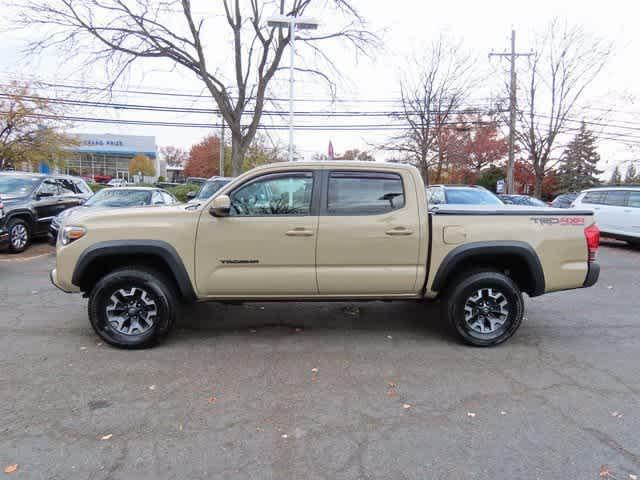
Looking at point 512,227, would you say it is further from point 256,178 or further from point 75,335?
point 75,335

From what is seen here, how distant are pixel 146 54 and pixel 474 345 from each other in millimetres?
19131

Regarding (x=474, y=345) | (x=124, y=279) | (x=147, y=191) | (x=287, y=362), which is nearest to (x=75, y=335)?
(x=124, y=279)

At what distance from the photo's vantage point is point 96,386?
3.26m

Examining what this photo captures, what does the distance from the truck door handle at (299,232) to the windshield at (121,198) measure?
22.8 ft

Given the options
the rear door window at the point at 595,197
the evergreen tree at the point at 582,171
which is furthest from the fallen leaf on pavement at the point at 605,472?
the evergreen tree at the point at 582,171

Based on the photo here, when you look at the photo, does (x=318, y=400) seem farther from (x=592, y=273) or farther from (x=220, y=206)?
(x=592, y=273)

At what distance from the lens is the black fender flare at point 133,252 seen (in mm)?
3818

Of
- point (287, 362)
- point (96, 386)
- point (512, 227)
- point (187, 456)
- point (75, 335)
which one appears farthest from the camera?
point (75, 335)

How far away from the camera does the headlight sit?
386 centimetres

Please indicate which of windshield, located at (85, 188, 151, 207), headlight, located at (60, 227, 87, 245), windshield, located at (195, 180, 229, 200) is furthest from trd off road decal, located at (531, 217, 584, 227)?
windshield, located at (195, 180, 229, 200)

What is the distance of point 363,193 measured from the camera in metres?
4.06

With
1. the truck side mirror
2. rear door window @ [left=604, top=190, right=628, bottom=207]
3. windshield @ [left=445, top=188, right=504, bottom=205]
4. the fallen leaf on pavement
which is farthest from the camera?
rear door window @ [left=604, top=190, right=628, bottom=207]

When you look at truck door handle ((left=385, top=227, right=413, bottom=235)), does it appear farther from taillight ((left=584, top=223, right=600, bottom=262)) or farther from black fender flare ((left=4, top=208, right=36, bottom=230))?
black fender flare ((left=4, top=208, right=36, bottom=230))

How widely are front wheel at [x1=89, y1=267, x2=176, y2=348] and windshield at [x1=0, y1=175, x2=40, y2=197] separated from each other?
7.36 meters
